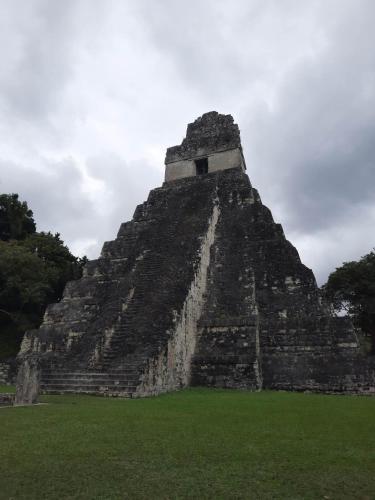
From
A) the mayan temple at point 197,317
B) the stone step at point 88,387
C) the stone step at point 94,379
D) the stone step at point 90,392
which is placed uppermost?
the mayan temple at point 197,317

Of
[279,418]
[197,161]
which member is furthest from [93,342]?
[197,161]

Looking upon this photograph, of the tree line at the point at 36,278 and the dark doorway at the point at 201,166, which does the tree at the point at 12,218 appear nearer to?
the tree line at the point at 36,278

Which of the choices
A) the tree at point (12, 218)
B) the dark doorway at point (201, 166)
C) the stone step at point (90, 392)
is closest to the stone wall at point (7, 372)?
the stone step at point (90, 392)

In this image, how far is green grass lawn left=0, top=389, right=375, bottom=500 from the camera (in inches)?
127

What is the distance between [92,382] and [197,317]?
432 centimetres

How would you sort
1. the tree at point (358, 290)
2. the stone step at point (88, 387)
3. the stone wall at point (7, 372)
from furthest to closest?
the tree at point (358, 290), the stone wall at point (7, 372), the stone step at point (88, 387)

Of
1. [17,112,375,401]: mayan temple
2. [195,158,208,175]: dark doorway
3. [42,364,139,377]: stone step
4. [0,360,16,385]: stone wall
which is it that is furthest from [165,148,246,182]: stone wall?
[42,364,139,377]: stone step

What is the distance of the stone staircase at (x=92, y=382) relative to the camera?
951 centimetres

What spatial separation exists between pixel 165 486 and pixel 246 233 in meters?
12.7

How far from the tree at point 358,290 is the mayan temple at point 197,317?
1250cm

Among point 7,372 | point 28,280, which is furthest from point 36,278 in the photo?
point 7,372

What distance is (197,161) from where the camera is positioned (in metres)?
20.2

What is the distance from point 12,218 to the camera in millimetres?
27703

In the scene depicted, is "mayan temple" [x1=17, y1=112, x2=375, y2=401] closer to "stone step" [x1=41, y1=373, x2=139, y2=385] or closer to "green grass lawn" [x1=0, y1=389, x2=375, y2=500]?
"stone step" [x1=41, y1=373, x2=139, y2=385]
